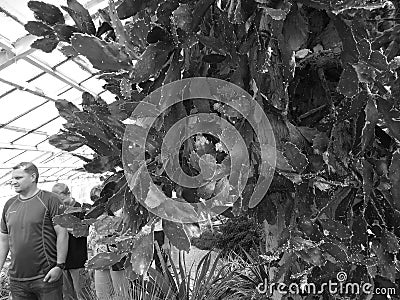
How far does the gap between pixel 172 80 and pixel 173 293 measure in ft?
6.56

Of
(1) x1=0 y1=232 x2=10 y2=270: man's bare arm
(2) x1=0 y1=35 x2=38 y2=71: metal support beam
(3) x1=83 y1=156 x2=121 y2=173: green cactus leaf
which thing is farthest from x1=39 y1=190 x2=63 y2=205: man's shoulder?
(2) x1=0 y1=35 x2=38 y2=71: metal support beam

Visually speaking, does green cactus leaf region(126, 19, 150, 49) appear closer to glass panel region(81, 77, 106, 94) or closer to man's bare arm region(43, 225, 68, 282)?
man's bare arm region(43, 225, 68, 282)

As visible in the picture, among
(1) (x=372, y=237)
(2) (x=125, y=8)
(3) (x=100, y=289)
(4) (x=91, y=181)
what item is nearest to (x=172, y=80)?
(2) (x=125, y=8)

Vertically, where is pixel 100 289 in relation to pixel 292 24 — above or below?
below

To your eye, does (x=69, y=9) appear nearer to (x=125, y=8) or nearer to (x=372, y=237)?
(x=125, y=8)

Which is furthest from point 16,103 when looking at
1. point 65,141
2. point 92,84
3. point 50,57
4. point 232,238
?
point 65,141

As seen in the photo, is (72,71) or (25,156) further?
(25,156)

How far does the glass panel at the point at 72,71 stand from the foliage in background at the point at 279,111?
22.3 feet

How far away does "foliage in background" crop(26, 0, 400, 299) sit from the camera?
726mm

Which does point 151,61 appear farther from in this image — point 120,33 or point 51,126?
point 51,126

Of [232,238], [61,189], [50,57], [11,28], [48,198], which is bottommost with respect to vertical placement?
[232,238]

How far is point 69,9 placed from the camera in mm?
827

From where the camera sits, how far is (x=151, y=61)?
2.40ft

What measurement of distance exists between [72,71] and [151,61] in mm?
7488
